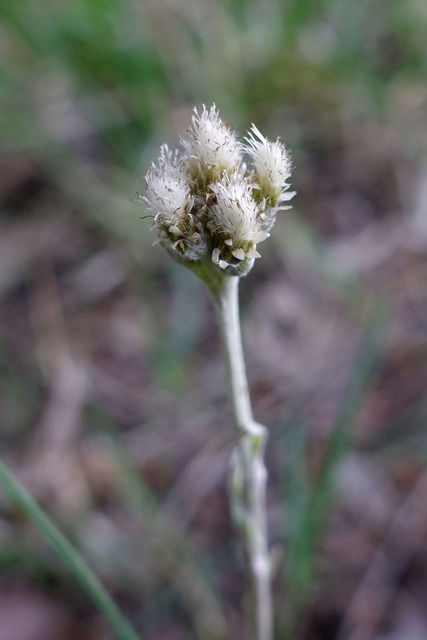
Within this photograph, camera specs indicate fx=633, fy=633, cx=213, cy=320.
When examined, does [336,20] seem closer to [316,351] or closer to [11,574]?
[316,351]

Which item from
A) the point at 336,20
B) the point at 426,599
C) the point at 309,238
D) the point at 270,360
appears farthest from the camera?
the point at 336,20

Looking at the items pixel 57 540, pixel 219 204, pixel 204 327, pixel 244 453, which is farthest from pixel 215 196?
pixel 204 327

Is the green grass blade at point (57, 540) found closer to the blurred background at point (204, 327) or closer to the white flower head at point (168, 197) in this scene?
the blurred background at point (204, 327)

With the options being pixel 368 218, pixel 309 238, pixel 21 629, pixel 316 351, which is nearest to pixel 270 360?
pixel 316 351

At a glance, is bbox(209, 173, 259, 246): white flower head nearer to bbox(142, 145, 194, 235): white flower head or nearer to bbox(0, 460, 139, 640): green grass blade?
bbox(142, 145, 194, 235): white flower head

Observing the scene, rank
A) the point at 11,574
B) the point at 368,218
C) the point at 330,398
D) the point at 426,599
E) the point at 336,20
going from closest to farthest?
the point at 426,599
the point at 11,574
the point at 330,398
the point at 368,218
the point at 336,20

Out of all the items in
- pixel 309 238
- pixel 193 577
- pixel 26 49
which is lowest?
pixel 193 577

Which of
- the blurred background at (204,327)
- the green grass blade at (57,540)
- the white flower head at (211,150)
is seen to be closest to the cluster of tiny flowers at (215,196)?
the white flower head at (211,150)
